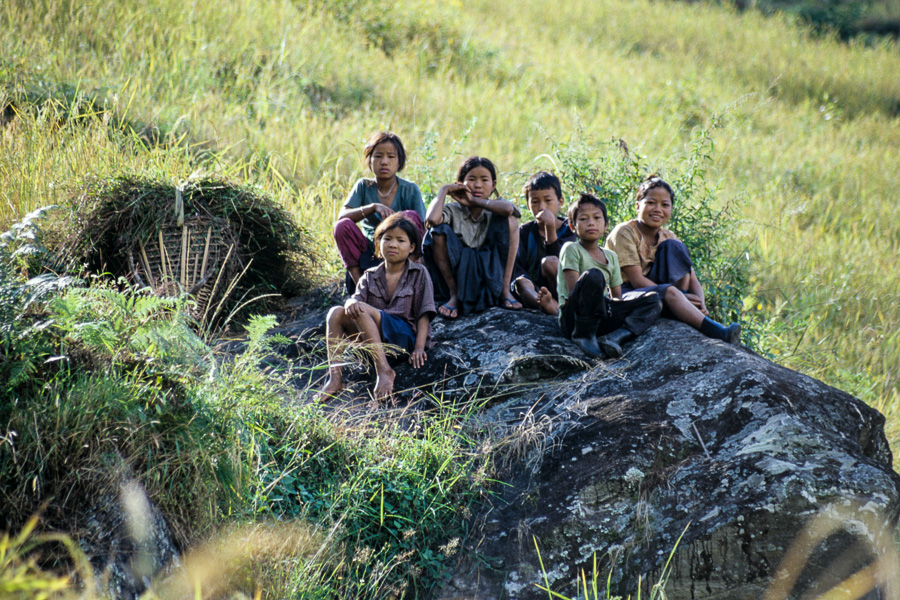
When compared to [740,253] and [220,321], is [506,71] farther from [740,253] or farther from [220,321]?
[220,321]

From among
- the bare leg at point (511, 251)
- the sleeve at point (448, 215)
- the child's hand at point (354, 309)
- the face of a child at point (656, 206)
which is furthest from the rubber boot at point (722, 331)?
the child's hand at point (354, 309)

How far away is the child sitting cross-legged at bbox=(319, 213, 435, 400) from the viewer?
4.03 m

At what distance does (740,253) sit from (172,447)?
5.07 m

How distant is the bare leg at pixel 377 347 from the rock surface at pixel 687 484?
312 millimetres

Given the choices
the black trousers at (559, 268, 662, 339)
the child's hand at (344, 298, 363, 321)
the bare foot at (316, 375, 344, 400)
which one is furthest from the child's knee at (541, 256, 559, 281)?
the bare foot at (316, 375, 344, 400)

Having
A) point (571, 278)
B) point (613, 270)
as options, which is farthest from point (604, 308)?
point (613, 270)

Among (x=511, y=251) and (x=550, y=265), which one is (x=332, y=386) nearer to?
(x=511, y=251)

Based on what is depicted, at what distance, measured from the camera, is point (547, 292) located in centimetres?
466

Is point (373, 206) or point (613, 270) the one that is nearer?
point (613, 270)

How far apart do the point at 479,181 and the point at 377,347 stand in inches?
58.9

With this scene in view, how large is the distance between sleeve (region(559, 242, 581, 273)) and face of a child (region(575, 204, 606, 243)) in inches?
4.2

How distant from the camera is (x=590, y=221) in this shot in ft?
14.3

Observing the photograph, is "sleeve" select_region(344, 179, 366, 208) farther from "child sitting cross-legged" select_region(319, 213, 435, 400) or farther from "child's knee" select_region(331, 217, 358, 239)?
"child sitting cross-legged" select_region(319, 213, 435, 400)

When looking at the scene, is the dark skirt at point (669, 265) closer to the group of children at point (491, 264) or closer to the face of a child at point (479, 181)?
the group of children at point (491, 264)
